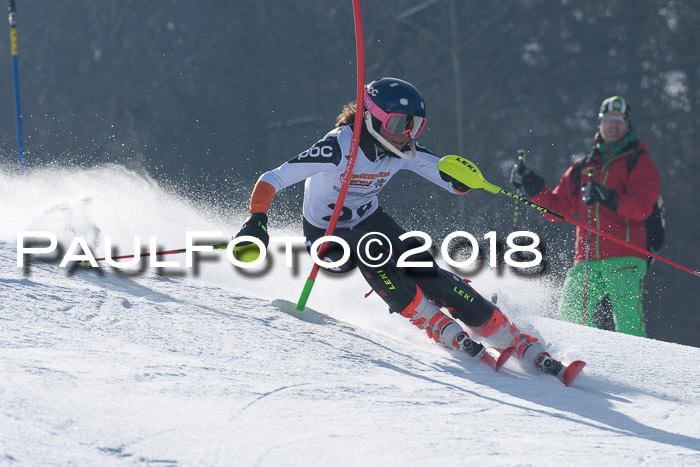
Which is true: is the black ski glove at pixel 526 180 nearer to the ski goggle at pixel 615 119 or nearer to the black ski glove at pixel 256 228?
the ski goggle at pixel 615 119

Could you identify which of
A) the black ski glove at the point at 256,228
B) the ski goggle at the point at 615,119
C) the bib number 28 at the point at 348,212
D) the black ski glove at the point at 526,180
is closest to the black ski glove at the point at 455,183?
the bib number 28 at the point at 348,212

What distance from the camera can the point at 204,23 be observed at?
17.7 m

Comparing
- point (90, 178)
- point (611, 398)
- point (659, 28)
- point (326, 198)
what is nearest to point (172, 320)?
point (326, 198)

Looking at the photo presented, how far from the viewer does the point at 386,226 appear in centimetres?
406

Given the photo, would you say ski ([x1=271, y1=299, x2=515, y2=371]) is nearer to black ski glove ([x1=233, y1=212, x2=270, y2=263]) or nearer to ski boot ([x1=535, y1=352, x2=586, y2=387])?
ski boot ([x1=535, y1=352, x2=586, y2=387])

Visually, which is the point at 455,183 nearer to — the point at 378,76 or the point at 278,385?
the point at 278,385

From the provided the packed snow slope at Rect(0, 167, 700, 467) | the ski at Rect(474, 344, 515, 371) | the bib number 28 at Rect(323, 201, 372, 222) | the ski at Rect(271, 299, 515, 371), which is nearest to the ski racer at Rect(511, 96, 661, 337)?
the packed snow slope at Rect(0, 167, 700, 467)

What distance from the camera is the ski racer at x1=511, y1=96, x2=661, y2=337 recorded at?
5.08 metres

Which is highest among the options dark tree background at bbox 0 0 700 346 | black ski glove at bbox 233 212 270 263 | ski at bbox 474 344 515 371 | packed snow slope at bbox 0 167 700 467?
dark tree background at bbox 0 0 700 346

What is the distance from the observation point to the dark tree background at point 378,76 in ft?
44.2

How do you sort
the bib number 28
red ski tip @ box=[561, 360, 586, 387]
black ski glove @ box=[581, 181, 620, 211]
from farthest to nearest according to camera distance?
black ski glove @ box=[581, 181, 620, 211] → the bib number 28 → red ski tip @ box=[561, 360, 586, 387]

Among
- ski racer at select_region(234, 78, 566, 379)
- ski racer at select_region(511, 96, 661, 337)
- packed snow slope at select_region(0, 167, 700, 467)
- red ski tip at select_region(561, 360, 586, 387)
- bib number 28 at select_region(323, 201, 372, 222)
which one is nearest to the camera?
packed snow slope at select_region(0, 167, 700, 467)

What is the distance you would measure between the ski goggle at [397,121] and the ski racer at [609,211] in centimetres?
154

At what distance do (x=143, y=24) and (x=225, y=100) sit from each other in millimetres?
2435
